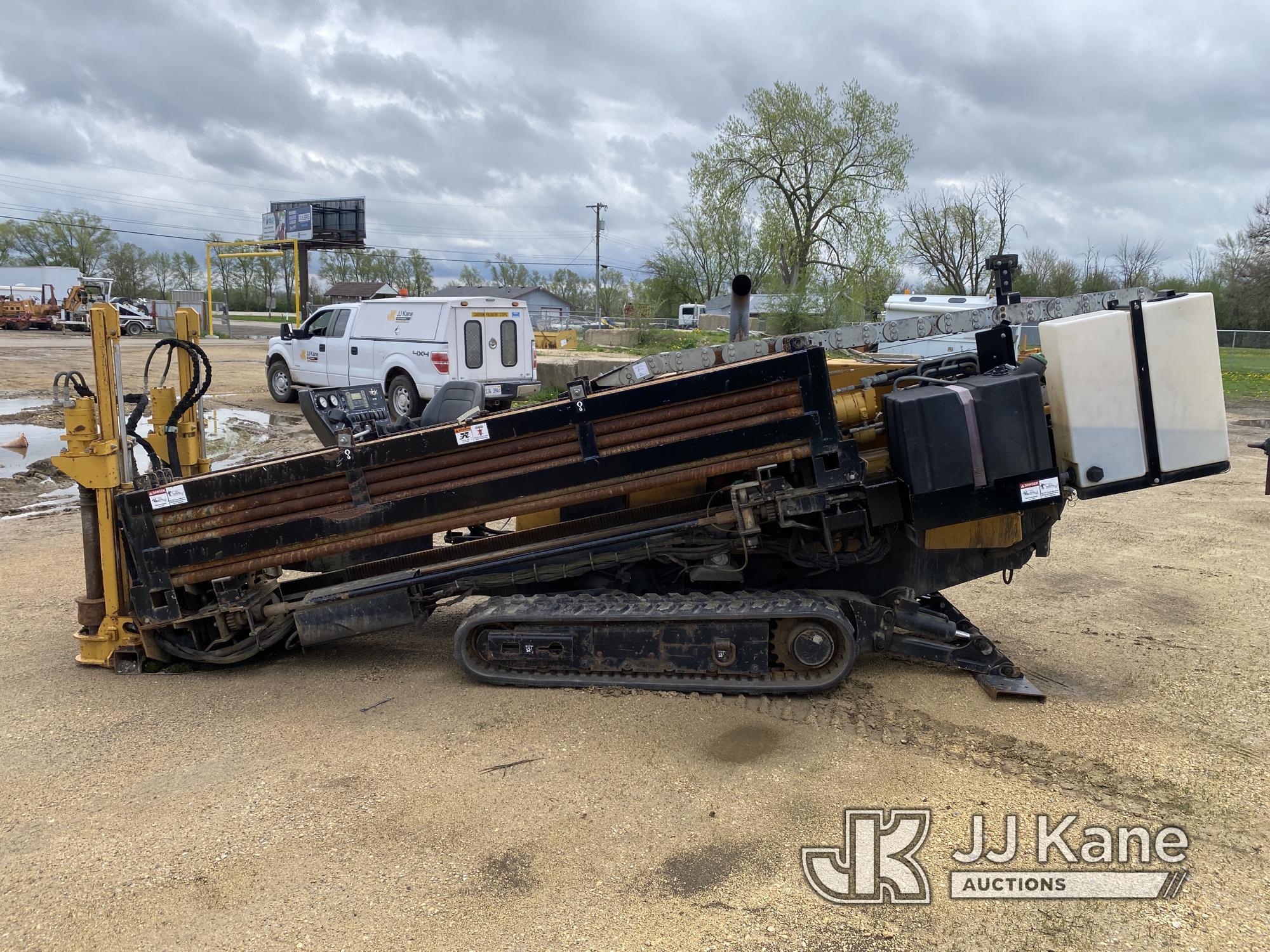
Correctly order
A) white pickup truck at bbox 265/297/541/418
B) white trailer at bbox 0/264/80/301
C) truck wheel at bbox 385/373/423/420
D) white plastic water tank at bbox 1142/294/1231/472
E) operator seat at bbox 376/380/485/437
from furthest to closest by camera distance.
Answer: white trailer at bbox 0/264/80/301
truck wheel at bbox 385/373/423/420
white pickup truck at bbox 265/297/541/418
operator seat at bbox 376/380/485/437
white plastic water tank at bbox 1142/294/1231/472

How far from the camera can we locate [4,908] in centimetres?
317

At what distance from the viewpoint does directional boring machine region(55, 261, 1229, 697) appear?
15.1 feet

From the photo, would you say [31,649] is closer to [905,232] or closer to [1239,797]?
[1239,797]

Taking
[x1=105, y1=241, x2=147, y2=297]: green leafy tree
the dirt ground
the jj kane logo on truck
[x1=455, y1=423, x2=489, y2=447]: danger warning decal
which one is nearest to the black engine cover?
the dirt ground

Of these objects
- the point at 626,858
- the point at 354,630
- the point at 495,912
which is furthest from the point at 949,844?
the point at 354,630

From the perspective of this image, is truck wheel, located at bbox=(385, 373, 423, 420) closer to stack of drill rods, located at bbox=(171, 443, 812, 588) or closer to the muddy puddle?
the muddy puddle

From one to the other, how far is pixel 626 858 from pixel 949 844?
117 centimetres

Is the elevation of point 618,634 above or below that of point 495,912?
above

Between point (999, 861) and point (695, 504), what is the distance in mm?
2349

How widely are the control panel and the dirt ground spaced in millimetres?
1332

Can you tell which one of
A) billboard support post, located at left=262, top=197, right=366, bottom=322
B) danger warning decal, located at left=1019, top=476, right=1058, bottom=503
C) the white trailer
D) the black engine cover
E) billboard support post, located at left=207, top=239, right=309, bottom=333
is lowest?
danger warning decal, located at left=1019, top=476, right=1058, bottom=503

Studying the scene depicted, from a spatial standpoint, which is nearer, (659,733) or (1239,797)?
(1239,797)

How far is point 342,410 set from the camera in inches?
242

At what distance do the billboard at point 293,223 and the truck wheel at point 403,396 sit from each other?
4548 cm
